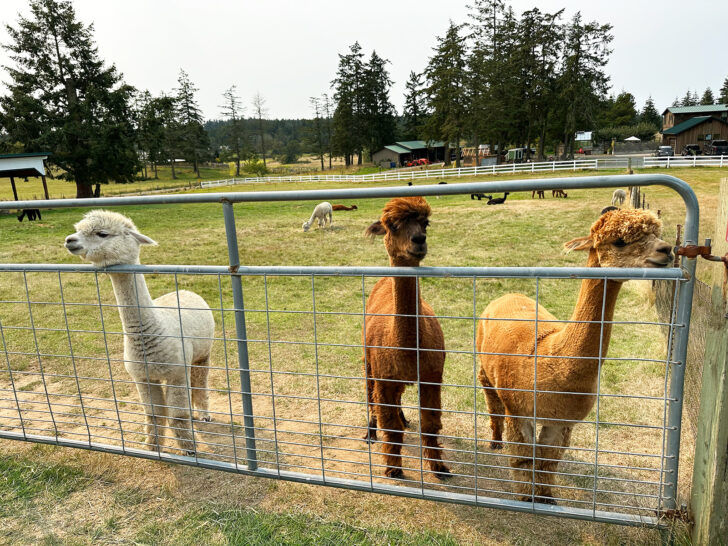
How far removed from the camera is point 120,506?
2934 mm

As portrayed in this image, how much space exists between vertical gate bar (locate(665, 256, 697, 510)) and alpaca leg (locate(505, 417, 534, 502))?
2.42 ft

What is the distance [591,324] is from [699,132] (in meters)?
57.6

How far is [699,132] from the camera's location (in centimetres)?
4731

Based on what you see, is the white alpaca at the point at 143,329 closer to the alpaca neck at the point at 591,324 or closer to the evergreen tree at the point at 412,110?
the alpaca neck at the point at 591,324

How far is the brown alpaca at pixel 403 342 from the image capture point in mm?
2729

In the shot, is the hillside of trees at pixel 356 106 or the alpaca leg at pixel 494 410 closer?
the alpaca leg at pixel 494 410

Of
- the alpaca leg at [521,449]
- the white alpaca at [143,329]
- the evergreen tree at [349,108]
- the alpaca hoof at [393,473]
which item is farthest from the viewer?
the evergreen tree at [349,108]

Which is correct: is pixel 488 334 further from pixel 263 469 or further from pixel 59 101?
pixel 59 101

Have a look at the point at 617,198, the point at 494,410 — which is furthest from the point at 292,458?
the point at 617,198

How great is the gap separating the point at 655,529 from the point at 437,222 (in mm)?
14168

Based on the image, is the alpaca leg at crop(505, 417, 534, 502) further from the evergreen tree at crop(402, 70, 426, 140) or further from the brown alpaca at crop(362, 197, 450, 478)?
the evergreen tree at crop(402, 70, 426, 140)

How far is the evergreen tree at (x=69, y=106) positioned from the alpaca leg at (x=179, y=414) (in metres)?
32.3

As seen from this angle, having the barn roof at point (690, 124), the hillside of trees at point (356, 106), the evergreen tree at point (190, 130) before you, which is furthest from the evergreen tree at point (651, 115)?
the evergreen tree at point (190, 130)

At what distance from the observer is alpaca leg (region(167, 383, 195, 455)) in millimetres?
3461
